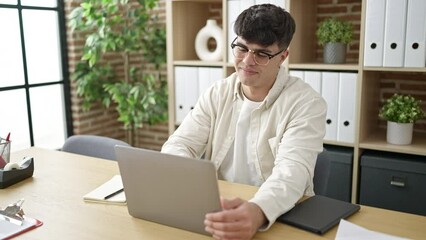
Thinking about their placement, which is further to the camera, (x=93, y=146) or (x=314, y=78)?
(x=314, y=78)

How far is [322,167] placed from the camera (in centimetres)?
170

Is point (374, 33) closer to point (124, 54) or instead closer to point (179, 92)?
point (179, 92)

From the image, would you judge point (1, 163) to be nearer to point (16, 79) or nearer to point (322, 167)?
point (322, 167)

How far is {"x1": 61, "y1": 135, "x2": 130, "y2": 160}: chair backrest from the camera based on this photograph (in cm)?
212

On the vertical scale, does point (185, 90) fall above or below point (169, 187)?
above

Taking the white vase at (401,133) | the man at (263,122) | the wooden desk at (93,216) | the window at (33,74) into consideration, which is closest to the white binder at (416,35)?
the white vase at (401,133)

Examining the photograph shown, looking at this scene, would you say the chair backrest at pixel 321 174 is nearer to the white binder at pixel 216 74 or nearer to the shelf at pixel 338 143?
the shelf at pixel 338 143

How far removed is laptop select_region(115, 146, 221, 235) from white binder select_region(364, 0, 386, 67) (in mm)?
1662

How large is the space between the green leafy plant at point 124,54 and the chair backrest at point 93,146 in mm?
1093

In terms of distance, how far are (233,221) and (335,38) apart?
181 cm

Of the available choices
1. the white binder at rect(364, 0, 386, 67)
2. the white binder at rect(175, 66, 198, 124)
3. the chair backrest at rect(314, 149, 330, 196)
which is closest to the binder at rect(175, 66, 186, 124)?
the white binder at rect(175, 66, 198, 124)

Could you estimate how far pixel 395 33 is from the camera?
94.0 inches

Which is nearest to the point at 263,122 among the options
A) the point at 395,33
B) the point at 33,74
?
the point at 395,33

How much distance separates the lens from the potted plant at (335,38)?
2.64 meters
